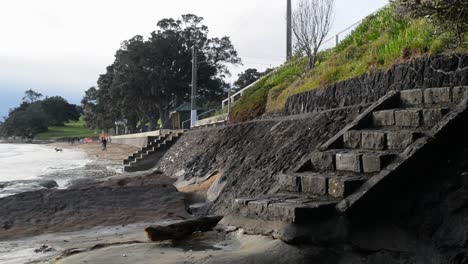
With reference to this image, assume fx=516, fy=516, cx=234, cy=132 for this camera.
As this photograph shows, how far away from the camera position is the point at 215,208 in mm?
9055

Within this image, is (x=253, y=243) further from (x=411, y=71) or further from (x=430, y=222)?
(x=411, y=71)

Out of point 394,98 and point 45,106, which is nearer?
point 394,98

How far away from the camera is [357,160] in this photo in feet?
17.1

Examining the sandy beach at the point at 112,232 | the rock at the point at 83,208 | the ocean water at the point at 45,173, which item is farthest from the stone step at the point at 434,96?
the ocean water at the point at 45,173

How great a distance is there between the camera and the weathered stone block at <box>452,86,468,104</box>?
17.1 feet

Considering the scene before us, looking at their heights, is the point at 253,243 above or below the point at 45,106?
below

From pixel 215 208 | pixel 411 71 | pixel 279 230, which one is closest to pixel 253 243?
pixel 279 230

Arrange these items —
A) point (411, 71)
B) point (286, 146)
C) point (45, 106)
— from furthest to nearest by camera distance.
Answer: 1. point (45, 106)
2. point (286, 146)
3. point (411, 71)

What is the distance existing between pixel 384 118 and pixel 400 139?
787 mm

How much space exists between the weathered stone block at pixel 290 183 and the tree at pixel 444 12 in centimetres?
236

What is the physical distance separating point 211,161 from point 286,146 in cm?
473

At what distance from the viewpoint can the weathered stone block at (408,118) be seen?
17.5 ft

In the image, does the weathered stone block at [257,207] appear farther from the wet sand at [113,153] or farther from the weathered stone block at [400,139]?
the wet sand at [113,153]

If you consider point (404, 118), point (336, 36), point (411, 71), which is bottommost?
point (404, 118)
